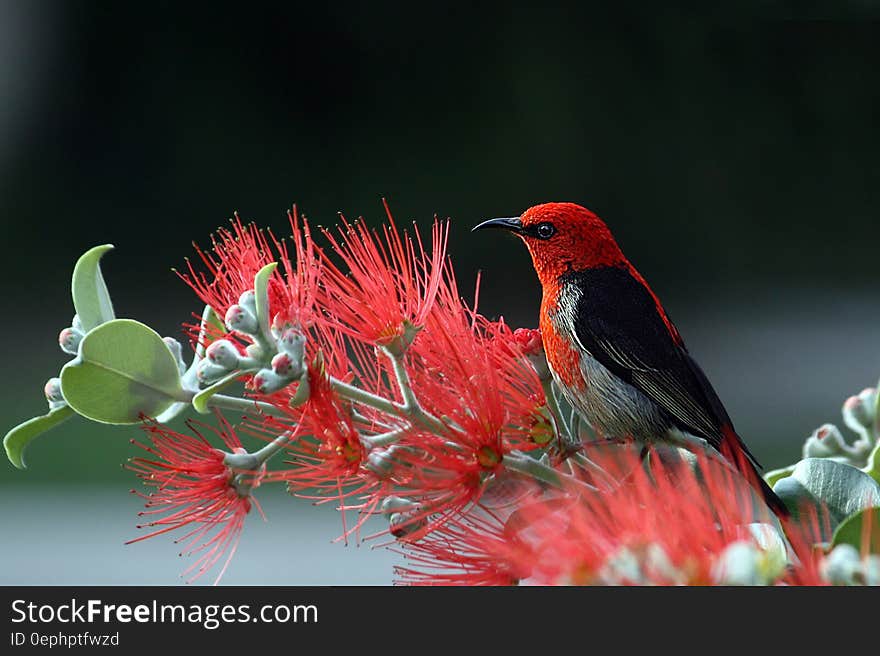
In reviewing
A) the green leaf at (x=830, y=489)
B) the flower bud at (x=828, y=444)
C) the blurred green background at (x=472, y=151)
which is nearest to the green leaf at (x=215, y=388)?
the green leaf at (x=830, y=489)

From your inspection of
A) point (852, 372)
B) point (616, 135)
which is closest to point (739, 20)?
point (616, 135)

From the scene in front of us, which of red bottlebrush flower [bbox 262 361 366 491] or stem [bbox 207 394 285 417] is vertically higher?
stem [bbox 207 394 285 417]

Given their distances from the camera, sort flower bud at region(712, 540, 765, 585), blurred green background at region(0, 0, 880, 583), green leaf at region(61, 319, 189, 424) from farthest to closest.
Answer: blurred green background at region(0, 0, 880, 583)
green leaf at region(61, 319, 189, 424)
flower bud at region(712, 540, 765, 585)

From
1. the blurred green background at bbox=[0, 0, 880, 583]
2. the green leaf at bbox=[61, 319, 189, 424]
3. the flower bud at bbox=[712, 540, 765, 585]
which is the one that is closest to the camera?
the flower bud at bbox=[712, 540, 765, 585]

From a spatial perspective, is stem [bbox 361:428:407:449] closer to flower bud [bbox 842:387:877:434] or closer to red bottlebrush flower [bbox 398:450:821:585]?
red bottlebrush flower [bbox 398:450:821:585]

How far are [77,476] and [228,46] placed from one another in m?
1.88

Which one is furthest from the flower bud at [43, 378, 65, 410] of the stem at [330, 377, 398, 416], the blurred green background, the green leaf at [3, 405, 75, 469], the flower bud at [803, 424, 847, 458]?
the blurred green background

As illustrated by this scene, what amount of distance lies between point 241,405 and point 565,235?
0.21m

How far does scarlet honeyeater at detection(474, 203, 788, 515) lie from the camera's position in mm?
501

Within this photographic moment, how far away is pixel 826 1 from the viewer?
358cm

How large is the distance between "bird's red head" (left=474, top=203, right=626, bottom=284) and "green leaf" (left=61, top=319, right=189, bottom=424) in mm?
207

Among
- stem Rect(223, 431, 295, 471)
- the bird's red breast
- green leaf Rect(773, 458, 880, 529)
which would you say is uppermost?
the bird's red breast

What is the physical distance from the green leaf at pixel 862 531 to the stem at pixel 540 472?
9cm

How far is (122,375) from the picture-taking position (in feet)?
1.22
